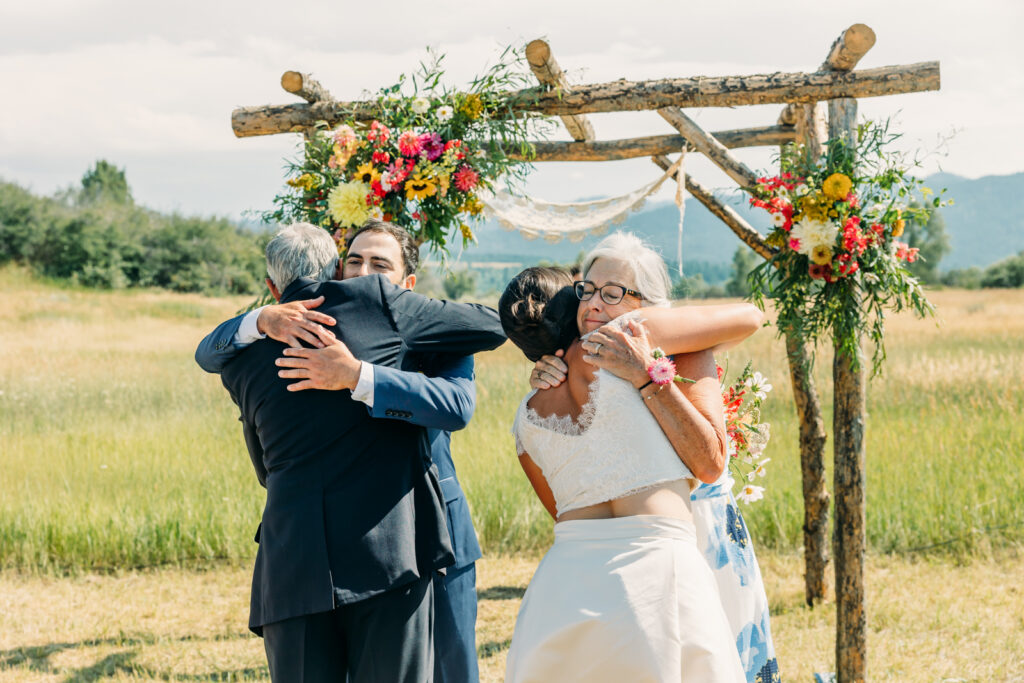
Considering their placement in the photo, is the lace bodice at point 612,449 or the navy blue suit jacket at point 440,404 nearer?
the lace bodice at point 612,449

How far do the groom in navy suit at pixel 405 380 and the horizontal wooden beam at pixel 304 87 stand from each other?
2305 mm

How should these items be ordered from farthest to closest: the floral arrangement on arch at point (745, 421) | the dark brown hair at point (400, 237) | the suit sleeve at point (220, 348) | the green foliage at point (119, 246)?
1. the green foliage at point (119, 246)
2. the floral arrangement on arch at point (745, 421)
3. the dark brown hair at point (400, 237)
4. the suit sleeve at point (220, 348)

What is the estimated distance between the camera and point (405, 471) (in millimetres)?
2814

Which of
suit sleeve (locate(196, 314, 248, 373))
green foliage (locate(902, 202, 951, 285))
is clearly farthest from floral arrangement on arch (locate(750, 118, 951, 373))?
green foliage (locate(902, 202, 951, 285))

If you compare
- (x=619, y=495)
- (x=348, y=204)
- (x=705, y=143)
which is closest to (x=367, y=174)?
(x=348, y=204)

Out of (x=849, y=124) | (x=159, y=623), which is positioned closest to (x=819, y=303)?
(x=849, y=124)

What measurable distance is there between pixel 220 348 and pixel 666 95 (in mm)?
3109

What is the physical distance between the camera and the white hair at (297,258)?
2822 mm

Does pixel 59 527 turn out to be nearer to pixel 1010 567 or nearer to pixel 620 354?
pixel 620 354

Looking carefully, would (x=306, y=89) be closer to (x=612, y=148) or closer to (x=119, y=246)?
(x=612, y=148)

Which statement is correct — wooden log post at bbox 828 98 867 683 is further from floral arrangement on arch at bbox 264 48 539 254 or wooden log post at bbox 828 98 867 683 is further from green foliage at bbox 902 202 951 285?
green foliage at bbox 902 202 951 285

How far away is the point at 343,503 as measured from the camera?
2.69 meters

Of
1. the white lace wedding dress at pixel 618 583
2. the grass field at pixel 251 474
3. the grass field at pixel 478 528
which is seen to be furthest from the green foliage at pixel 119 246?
the white lace wedding dress at pixel 618 583

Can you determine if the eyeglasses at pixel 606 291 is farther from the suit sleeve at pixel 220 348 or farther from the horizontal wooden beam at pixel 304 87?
the horizontal wooden beam at pixel 304 87
